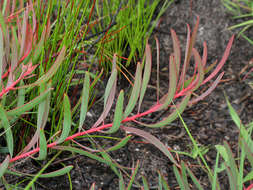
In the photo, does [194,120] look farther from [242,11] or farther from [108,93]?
[242,11]

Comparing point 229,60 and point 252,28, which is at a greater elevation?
point 252,28

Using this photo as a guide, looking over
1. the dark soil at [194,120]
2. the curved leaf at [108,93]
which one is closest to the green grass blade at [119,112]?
the curved leaf at [108,93]

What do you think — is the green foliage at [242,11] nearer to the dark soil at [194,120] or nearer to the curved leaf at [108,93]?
the dark soil at [194,120]

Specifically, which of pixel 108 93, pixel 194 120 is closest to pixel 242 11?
pixel 194 120

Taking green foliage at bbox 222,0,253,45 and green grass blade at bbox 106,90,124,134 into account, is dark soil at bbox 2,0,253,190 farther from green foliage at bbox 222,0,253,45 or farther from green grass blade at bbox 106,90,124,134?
green grass blade at bbox 106,90,124,134

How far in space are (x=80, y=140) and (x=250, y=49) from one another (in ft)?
2.68

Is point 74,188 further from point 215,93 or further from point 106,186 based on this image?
point 215,93

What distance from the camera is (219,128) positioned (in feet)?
3.25

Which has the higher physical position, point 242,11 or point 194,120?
point 242,11

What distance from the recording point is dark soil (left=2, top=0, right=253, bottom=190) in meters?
0.82

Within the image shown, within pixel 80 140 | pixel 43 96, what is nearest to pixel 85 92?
pixel 43 96

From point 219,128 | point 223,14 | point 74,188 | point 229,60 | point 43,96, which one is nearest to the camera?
point 43,96

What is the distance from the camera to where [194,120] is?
3.31 feet

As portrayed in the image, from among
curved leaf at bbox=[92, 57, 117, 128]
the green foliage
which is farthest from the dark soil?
curved leaf at bbox=[92, 57, 117, 128]
